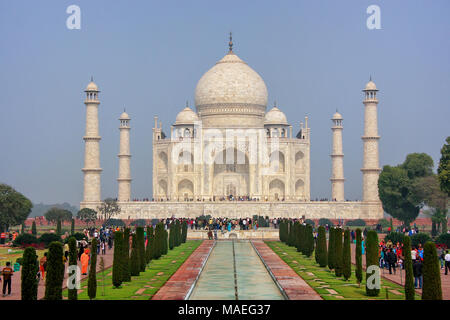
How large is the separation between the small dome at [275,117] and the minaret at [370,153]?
23.0 feet

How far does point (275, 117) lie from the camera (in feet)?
190

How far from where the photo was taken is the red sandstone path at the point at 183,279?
56.0 feet

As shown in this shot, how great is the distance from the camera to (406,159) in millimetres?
48156

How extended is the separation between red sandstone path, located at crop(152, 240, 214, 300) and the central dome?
99.2 ft

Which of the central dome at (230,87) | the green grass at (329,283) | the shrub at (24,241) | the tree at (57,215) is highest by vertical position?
the central dome at (230,87)

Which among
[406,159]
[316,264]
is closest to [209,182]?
[406,159]

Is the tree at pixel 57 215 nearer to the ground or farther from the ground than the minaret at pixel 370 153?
nearer to the ground

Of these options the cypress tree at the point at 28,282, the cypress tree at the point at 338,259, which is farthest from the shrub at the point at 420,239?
the cypress tree at the point at 28,282

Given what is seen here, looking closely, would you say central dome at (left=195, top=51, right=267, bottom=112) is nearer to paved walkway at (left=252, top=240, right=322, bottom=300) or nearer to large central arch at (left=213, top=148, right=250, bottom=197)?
large central arch at (left=213, top=148, right=250, bottom=197)

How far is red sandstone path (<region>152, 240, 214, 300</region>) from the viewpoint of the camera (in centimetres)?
1706

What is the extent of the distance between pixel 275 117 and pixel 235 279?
1514 inches

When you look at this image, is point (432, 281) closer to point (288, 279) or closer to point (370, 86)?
point (288, 279)

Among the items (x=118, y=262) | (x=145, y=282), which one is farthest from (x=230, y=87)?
(x=118, y=262)

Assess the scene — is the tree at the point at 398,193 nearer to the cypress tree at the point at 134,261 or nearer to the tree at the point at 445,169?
the tree at the point at 445,169
